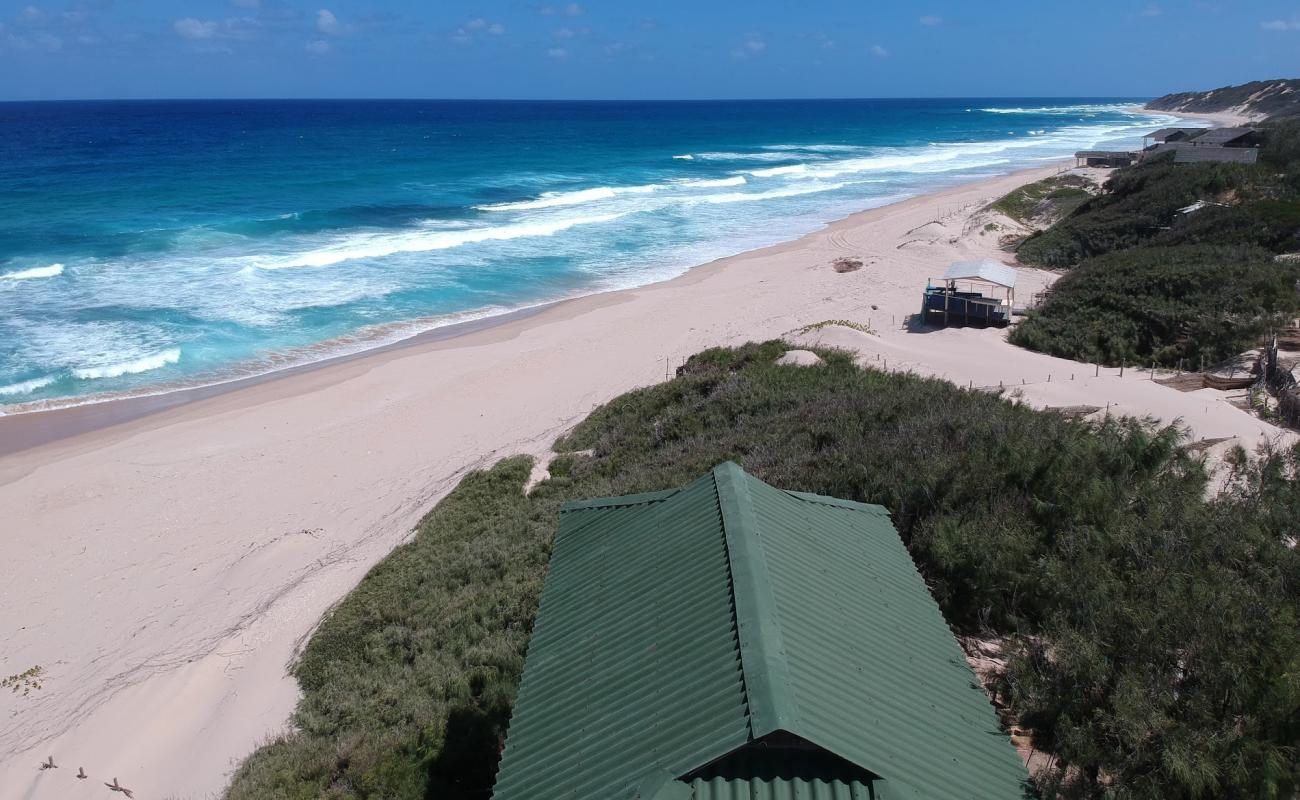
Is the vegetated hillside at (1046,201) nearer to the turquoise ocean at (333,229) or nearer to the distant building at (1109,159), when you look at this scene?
the distant building at (1109,159)

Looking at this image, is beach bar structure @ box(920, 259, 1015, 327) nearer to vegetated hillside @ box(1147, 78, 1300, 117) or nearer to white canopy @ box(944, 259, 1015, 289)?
white canopy @ box(944, 259, 1015, 289)

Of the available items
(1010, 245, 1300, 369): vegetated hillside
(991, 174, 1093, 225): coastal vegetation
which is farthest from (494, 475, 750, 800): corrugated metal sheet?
(991, 174, 1093, 225): coastal vegetation

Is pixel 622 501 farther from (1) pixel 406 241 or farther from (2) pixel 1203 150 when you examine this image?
(2) pixel 1203 150

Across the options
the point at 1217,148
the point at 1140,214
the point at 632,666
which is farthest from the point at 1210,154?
the point at 632,666

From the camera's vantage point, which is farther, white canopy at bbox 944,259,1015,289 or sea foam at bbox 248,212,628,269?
sea foam at bbox 248,212,628,269

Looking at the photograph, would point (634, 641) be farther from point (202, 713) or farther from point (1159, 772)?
point (202, 713)

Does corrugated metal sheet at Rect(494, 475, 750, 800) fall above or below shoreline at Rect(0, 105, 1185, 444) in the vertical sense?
above
